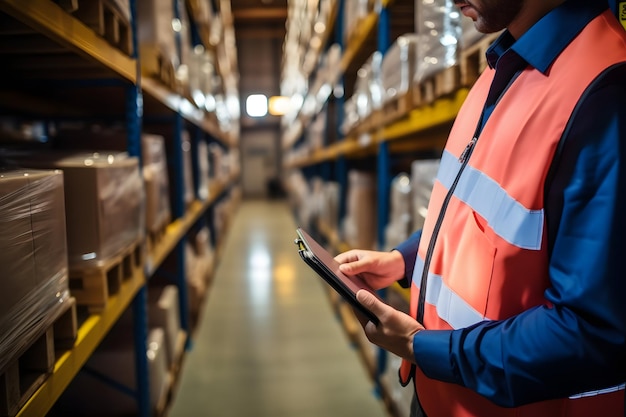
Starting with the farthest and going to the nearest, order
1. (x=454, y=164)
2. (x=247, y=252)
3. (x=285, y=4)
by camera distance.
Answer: (x=285, y=4)
(x=247, y=252)
(x=454, y=164)

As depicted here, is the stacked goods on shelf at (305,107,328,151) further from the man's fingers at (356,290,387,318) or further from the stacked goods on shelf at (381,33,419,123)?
the man's fingers at (356,290,387,318)

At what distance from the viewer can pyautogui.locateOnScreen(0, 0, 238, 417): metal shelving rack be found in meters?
1.37

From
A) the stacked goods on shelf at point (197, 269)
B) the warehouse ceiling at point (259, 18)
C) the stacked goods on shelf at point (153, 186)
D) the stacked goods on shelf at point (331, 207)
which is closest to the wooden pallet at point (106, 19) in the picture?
the stacked goods on shelf at point (153, 186)

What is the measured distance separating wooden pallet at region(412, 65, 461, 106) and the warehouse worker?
0.63 meters

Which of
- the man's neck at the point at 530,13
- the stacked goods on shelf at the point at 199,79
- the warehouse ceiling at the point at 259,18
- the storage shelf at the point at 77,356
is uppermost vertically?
the warehouse ceiling at the point at 259,18

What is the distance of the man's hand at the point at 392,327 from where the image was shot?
4.10 ft

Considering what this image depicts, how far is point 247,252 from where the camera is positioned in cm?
841

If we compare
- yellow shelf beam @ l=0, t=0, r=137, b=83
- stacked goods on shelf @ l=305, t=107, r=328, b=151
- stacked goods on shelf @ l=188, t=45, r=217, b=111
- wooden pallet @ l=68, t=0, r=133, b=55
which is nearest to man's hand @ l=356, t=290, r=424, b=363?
yellow shelf beam @ l=0, t=0, r=137, b=83

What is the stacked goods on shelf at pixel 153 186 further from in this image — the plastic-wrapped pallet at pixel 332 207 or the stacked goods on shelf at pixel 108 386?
the plastic-wrapped pallet at pixel 332 207

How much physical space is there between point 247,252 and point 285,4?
11.1 meters

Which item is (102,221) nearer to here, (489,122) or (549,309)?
(489,122)

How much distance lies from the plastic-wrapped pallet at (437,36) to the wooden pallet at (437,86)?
0.03m

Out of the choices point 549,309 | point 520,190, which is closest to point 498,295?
point 549,309

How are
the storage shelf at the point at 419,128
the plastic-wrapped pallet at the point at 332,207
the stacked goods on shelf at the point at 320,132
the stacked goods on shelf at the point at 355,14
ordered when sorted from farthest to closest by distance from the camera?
1. the stacked goods on shelf at the point at 320,132
2. the plastic-wrapped pallet at the point at 332,207
3. the stacked goods on shelf at the point at 355,14
4. the storage shelf at the point at 419,128
